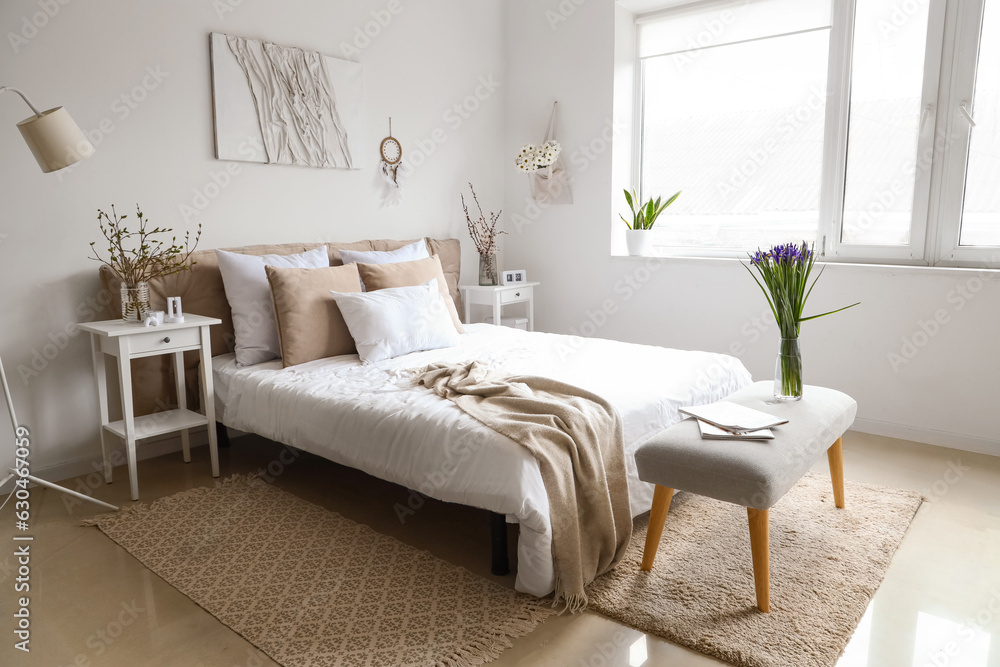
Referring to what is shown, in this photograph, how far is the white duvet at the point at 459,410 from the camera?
205 centimetres

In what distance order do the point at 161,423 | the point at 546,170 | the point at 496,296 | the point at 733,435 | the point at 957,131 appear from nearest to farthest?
the point at 733,435
the point at 161,423
the point at 957,131
the point at 496,296
the point at 546,170

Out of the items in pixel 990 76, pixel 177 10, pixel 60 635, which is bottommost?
pixel 60 635

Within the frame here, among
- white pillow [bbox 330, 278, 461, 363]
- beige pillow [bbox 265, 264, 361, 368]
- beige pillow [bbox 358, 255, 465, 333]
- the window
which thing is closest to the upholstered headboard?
beige pillow [bbox 265, 264, 361, 368]

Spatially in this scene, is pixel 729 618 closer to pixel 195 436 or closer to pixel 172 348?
pixel 172 348

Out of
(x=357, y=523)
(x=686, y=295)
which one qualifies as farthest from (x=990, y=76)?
(x=357, y=523)

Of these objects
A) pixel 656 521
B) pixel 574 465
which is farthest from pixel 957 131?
pixel 574 465

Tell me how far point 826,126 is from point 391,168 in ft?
8.30

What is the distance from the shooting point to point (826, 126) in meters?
3.79

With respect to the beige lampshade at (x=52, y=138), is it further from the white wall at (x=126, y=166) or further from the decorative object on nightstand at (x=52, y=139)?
the white wall at (x=126, y=166)

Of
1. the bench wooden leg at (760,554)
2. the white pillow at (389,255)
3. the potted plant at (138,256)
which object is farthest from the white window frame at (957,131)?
the potted plant at (138,256)

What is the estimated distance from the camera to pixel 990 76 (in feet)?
10.6

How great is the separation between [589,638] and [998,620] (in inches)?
47.0

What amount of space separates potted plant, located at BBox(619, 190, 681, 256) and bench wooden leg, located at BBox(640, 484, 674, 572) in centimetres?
254

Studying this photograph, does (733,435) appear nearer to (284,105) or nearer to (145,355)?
(145,355)
